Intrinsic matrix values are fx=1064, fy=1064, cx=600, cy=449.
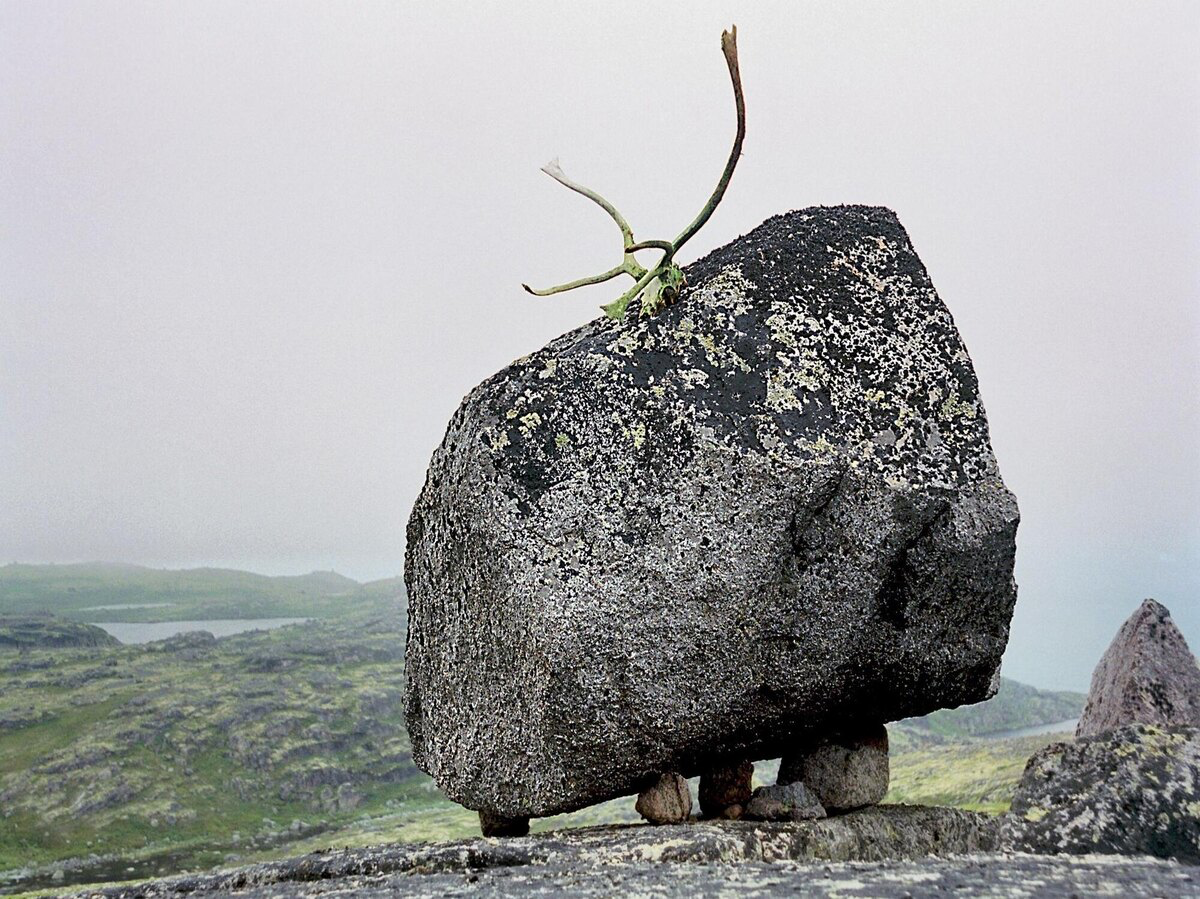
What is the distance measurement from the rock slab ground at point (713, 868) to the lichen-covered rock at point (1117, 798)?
0.24 m

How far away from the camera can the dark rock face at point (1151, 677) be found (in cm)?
957

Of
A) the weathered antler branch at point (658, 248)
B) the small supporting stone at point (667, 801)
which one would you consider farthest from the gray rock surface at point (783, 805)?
the weathered antler branch at point (658, 248)

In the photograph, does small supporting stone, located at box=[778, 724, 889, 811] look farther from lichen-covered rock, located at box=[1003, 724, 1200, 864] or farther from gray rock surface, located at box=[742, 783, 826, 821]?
lichen-covered rock, located at box=[1003, 724, 1200, 864]

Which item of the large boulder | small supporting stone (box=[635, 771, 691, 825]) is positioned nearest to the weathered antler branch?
the large boulder

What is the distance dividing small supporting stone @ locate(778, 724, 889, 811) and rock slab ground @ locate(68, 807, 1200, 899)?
151mm

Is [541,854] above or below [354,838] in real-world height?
above

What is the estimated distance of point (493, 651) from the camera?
712 centimetres

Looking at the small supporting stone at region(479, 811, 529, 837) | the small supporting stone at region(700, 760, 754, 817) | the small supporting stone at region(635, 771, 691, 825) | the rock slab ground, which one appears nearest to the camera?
the rock slab ground

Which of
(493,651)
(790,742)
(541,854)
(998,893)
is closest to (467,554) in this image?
(493,651)

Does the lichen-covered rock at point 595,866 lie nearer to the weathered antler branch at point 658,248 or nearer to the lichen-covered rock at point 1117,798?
the lichen-covered rock at point 1117,798

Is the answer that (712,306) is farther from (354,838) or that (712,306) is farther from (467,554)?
(354,838)

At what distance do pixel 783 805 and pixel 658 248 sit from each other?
405cm

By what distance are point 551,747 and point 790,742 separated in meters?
Answer: 1.88

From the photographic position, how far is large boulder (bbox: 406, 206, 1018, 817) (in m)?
6.60
